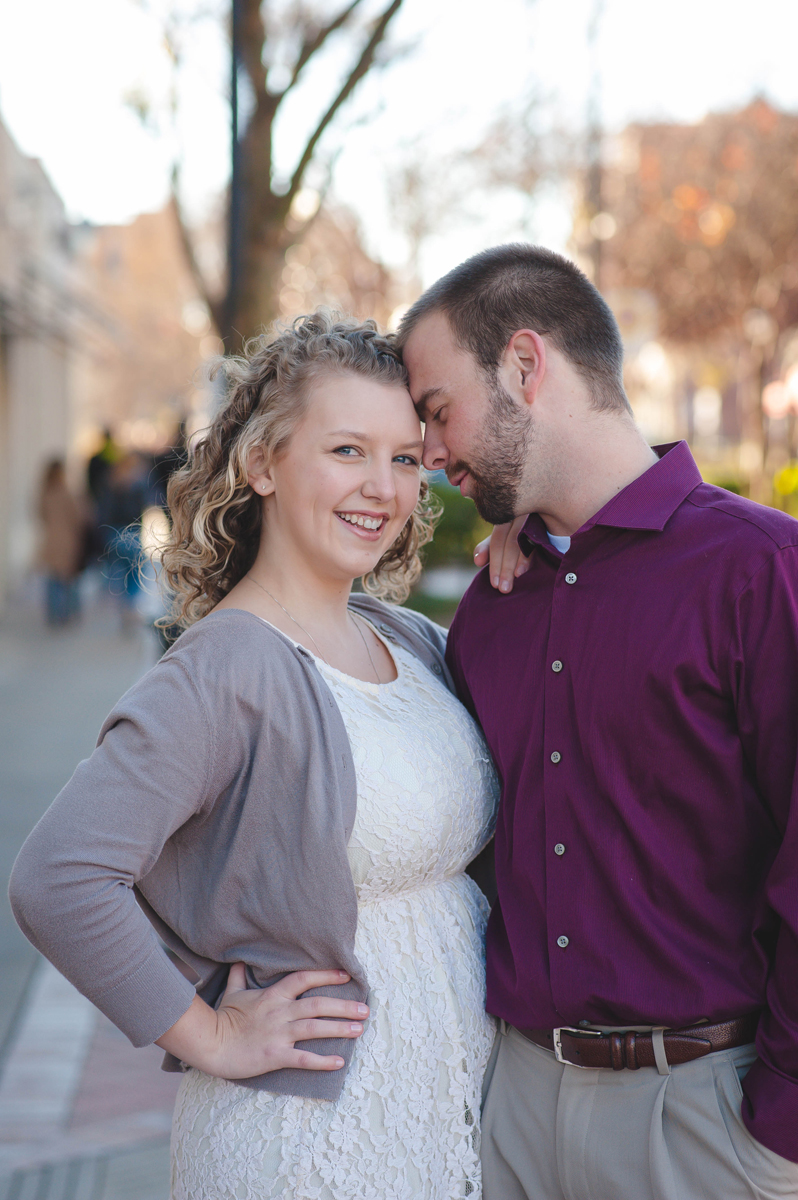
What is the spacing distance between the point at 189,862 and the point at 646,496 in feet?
3.56

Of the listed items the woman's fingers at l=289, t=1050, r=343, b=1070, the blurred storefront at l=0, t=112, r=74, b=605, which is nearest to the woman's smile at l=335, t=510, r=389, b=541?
the woman's fingers at l=289, t=1050, r=343, b=1070

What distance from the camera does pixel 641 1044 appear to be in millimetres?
1976

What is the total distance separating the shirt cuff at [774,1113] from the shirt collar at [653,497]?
3.08 feet

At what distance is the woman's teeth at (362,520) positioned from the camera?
2.32 metres

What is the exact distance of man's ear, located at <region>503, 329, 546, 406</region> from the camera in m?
2.24

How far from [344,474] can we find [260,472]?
0.21 m

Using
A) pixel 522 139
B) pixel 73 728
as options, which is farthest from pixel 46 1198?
pixel 522 139

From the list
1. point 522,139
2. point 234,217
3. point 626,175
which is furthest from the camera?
point 626,175

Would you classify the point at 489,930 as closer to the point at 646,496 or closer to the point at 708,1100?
the point at 708,1100

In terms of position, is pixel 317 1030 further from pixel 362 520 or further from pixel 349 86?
pixel 349 86

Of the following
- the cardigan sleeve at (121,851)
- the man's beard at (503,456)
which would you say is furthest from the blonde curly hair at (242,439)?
the cardigan sleeve at (121,851)

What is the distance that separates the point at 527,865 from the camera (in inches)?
82.7

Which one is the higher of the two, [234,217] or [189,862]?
[234,217]

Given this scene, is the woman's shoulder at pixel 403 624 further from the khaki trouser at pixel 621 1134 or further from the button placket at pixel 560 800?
the khaki trouser at pixel 621 1134
